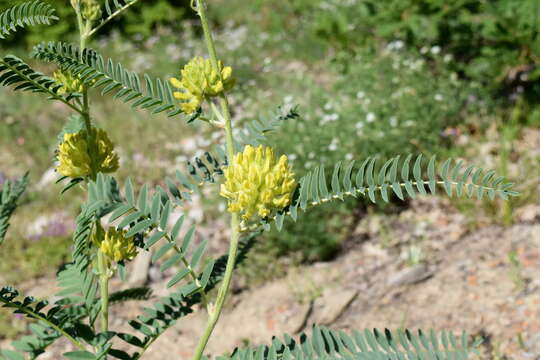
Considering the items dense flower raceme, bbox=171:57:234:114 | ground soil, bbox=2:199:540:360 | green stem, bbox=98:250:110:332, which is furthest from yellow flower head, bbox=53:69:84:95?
ground soil, bbox=2:199:540:360

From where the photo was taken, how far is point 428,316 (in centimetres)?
266

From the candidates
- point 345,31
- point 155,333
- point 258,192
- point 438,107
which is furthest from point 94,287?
point 345,31

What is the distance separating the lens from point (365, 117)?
4.02 m

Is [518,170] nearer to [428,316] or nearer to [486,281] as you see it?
[486,281]

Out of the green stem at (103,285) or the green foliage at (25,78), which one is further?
the green stem at (103,285)

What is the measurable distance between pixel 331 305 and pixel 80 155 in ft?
6.06

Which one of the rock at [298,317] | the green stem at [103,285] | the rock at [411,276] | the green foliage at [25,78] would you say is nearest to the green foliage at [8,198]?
the green stem at [103,285]

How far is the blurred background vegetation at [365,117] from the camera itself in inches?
141

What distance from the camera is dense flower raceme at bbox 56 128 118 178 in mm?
1348

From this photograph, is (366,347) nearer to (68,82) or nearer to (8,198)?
(68,82)

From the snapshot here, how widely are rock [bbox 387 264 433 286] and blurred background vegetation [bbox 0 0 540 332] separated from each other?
47cm

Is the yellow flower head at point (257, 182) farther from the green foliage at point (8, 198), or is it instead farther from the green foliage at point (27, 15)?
the green foliage at point (8, 198)

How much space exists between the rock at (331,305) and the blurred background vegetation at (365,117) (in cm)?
37

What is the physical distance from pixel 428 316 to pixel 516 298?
403mm
